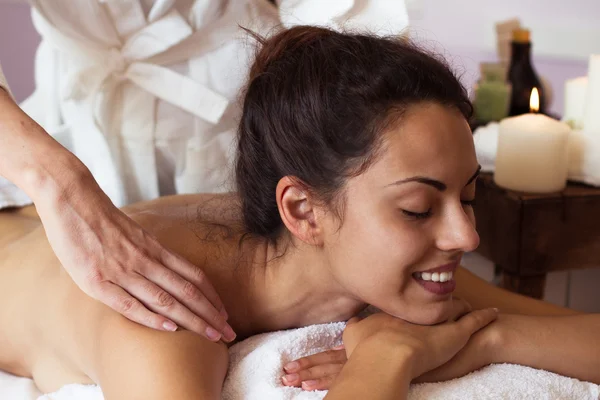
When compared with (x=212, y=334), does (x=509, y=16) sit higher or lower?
lower

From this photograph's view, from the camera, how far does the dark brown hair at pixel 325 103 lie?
3.40 feet

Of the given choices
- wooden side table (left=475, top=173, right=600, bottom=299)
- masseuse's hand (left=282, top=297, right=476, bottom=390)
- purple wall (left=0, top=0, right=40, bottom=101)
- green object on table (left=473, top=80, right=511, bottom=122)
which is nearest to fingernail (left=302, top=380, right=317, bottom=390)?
masseuse's hand (left=282, top=297, right=476, bottom=390)

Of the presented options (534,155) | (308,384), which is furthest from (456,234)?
(534,155)

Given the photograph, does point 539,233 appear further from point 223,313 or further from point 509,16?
point 509,16

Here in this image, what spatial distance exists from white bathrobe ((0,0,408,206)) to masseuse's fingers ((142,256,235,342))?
0.51m

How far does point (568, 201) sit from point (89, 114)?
927mm

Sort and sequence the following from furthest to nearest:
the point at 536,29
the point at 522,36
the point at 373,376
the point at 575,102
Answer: the point at 536,29, the point at 522,36, the point at 575,102, the point at 373,376

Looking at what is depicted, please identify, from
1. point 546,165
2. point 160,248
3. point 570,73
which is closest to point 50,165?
point 160,248

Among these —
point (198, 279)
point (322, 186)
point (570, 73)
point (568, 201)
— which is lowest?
point (570, 73)

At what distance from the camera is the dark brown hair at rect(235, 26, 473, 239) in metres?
1.04

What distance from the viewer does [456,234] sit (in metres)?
1.02

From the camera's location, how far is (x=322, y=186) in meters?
1.05

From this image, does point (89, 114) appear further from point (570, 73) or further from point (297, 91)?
point (570, 73)

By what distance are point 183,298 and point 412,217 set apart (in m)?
0.32
